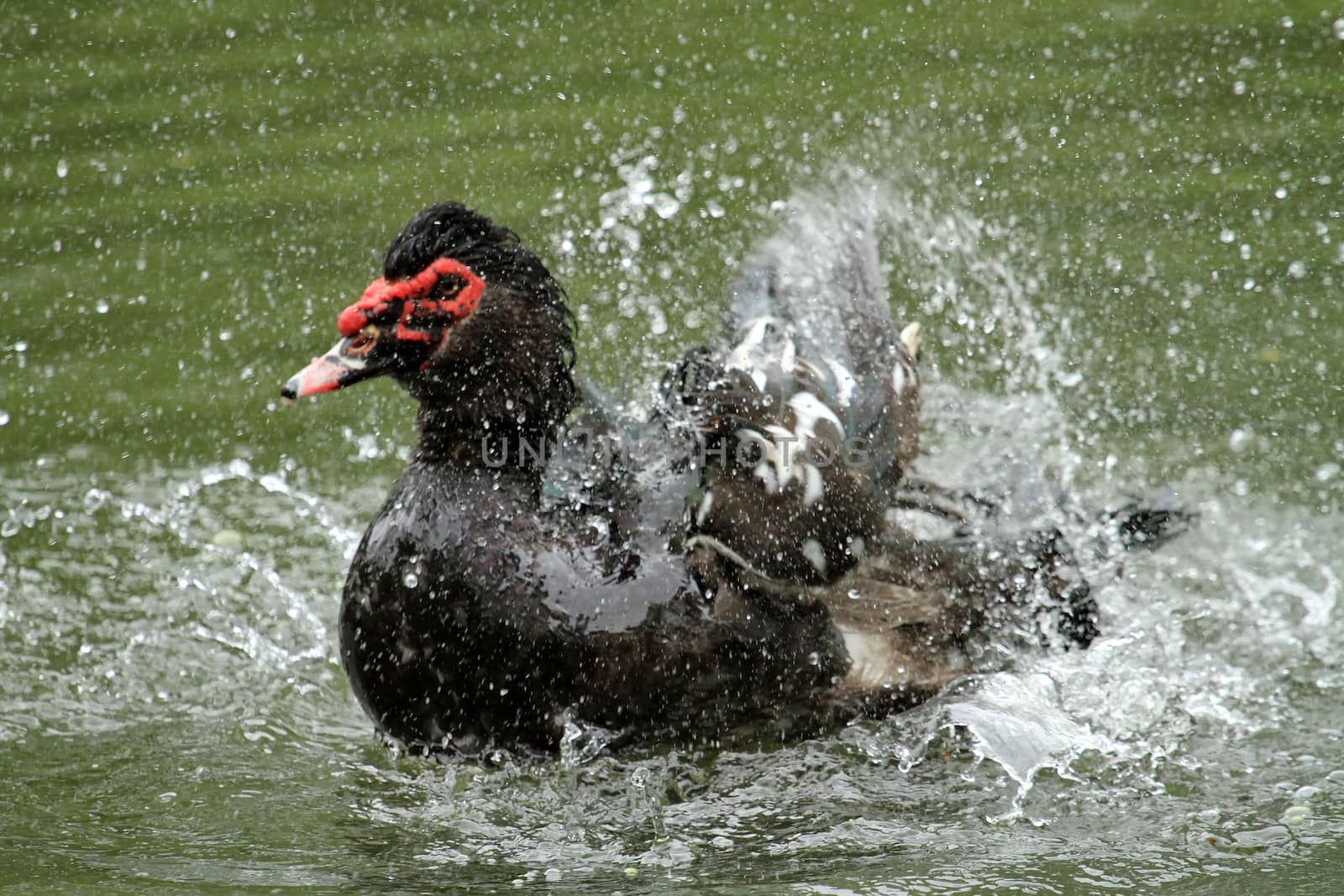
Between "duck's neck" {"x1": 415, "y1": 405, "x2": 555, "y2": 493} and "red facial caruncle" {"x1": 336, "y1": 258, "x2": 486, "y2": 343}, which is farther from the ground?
"red facial caruncle" {"x1": 336, "y1": 258, "x2": 486, "y2": 343}

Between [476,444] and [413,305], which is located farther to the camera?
[476,444]

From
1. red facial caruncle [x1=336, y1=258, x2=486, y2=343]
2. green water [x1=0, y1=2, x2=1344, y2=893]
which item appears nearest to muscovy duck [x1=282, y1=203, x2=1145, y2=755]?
red facial caruncle [x1=336, y1=258, x2=486, y2=343]

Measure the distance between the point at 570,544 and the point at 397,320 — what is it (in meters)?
0.77

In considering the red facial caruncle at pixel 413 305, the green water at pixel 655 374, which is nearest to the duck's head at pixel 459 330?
the red facial caruncle at pixel 413 305

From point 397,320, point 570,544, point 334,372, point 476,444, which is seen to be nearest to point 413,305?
point 397,320

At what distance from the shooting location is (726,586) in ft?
14.9

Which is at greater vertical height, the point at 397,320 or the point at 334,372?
the point at 397,320

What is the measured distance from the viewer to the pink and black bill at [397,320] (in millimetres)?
4359

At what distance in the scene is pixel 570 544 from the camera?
4477mm

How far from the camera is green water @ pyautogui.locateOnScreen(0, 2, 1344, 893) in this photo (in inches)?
175

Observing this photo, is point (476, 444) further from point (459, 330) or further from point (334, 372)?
point (334, 372)

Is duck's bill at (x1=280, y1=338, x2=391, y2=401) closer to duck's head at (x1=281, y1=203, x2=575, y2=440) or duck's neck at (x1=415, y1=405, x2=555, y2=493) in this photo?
duck's head at (x1=281, y1=203, x2=575, y2=440)

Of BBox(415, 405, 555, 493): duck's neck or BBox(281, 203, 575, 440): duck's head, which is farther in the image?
BBox(415, 405, 555, 493): duck's neck

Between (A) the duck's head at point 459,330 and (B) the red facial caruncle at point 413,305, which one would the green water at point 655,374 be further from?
(B) the red facial caruncle at point 413,305
